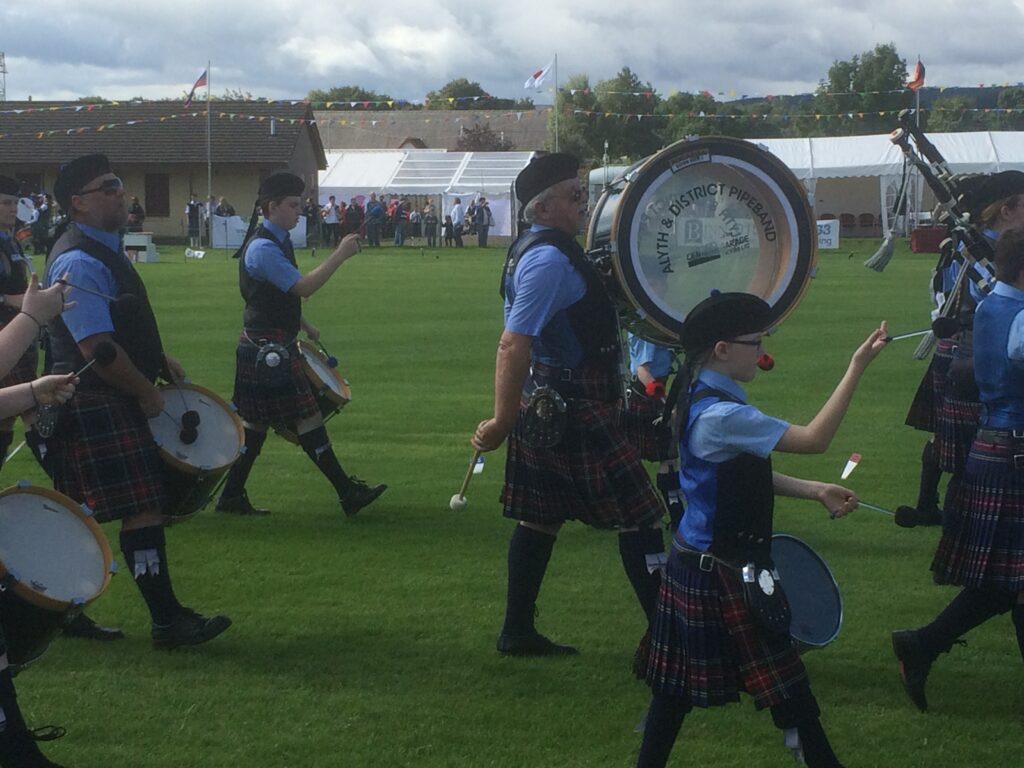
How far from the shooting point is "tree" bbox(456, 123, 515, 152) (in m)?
66.8

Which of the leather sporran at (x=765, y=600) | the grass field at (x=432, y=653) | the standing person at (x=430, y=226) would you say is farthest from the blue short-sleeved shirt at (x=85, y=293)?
the standing person at (x=430, y=226)

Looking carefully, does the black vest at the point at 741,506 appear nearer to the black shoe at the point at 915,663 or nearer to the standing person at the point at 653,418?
the standing person at the point at 653,418

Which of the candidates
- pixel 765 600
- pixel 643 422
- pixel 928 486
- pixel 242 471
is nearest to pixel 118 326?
pixel 643 422

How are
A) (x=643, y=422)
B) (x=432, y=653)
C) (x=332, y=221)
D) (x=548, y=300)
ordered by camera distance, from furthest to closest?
(x=332, y=221)
(x=643, y=422)
(x=432, y=653)
(x=548, y=300)

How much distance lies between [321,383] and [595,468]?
10.5ft

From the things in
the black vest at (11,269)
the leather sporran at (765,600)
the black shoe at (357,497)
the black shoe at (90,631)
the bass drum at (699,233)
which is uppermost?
the bass drum at (699,233)

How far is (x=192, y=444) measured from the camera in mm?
5699

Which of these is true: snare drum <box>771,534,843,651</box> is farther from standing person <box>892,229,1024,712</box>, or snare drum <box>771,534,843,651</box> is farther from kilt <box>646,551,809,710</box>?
standing person <box>892,229,1024,712</box>

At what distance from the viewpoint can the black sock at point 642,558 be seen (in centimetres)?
506

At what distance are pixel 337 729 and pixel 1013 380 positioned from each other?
262cm

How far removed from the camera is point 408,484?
866 cm

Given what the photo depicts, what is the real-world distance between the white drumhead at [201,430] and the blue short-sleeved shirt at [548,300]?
151cm

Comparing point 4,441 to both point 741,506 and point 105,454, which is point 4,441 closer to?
point 105,454

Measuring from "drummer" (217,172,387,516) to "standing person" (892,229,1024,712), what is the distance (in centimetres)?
Result: 375
